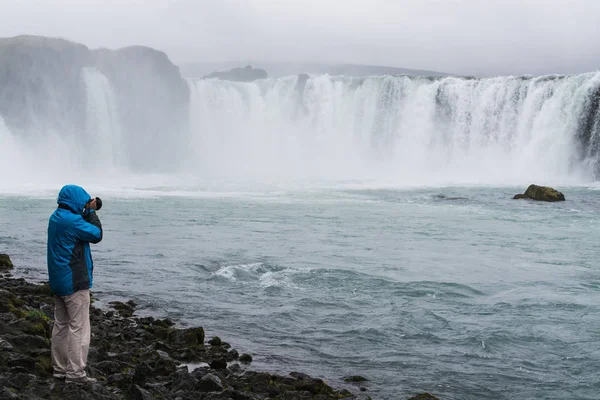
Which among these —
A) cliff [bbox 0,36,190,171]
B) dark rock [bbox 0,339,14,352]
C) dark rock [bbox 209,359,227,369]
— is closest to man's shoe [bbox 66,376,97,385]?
dark rock [bbox 0,339,14,352]

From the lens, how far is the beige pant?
6562 millimetres

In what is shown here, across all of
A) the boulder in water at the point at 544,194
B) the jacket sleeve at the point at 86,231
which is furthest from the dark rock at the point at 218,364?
the boulder in water at the point at 544,194

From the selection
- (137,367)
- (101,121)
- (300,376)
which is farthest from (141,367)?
(101,121)

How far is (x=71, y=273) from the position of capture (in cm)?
643

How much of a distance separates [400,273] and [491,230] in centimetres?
779

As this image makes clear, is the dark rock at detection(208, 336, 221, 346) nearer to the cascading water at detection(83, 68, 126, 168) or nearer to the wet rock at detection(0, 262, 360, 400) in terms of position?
the wet rock at detection(0, 262, 360, 400)

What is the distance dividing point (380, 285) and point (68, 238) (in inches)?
331

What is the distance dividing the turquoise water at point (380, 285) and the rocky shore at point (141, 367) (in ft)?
2.25

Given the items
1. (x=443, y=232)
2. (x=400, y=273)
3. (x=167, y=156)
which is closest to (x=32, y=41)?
(x=167, y=156)

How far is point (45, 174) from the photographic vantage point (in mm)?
45469

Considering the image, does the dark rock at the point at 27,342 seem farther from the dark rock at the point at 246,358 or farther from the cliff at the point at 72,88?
the cliff at the point at 72,88

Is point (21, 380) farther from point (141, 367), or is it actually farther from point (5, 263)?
point (5, 263)

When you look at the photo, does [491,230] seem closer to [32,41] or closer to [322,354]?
[322,354]

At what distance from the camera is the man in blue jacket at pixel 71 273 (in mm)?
6391
